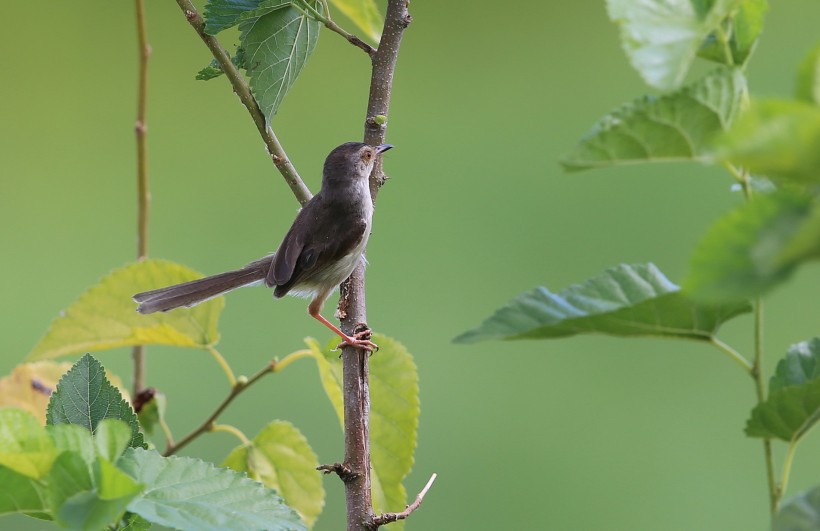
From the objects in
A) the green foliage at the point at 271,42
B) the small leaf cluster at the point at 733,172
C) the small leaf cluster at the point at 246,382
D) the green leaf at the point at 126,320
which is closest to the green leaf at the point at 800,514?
the small leaf cluster at the point at 733,172

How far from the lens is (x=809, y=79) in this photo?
285 mm

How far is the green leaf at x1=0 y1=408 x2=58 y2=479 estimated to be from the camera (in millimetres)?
389

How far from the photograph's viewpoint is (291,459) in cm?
91

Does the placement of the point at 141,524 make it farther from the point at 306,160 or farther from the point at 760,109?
the point at 306,160

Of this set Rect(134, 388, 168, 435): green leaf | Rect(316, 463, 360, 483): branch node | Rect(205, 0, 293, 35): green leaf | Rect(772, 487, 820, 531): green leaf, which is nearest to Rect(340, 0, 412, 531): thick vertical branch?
Rect(316, 463, 360, 483): branch node

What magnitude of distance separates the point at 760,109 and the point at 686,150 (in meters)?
0.11

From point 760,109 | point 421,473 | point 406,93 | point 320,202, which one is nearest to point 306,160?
point 406,93

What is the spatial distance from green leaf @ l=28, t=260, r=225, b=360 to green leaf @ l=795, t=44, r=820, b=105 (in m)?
0.71

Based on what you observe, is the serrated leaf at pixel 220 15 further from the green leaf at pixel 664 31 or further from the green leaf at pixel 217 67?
the green leaf at pixel 664 31

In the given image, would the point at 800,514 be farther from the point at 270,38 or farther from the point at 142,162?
the point at 142,162

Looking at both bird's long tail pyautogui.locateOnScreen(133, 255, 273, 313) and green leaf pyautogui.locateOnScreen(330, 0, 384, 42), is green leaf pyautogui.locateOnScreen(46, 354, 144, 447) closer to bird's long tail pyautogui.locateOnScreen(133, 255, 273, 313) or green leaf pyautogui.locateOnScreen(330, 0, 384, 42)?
bird's long tail pyautogui.locateOnScreen(133, 255, 273, 313)

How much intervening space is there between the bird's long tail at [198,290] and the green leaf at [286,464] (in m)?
0.18

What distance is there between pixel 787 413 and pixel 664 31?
180 millimetres

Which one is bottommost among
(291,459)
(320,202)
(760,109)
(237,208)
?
(291,459)
